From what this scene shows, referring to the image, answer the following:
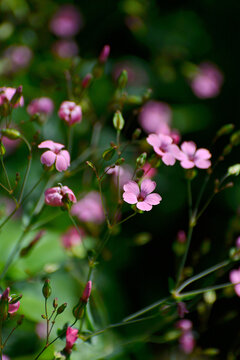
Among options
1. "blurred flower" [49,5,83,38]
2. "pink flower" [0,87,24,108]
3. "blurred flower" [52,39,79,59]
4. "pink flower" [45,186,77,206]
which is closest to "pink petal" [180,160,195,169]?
"pink flower" [45,186,77,206]

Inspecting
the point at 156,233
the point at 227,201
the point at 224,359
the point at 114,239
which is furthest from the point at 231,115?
the point at 224,359

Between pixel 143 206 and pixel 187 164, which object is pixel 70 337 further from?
pixel 187 164

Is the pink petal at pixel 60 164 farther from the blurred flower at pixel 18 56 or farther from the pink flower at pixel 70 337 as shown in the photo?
the blurred flower at pixel 18 56

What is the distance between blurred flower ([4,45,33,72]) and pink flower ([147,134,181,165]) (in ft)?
→ 3.88

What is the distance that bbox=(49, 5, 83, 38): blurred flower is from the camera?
2629 millimetres

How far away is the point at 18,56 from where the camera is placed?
2223 millimetres

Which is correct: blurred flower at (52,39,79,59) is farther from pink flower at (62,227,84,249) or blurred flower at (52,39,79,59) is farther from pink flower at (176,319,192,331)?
pink flower at (176,319,192,331)

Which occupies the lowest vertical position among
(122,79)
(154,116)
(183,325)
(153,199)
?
(183,325)

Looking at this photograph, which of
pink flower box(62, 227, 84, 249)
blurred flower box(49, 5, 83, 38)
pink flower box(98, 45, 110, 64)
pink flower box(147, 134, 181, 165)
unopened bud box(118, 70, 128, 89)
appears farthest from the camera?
blurred flower box(49, 5, 83, 38)

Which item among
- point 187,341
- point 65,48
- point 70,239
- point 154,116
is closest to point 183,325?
point 187,341

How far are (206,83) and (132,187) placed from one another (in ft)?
5.76

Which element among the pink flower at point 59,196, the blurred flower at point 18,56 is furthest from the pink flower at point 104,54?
the blurred flower at point 18,56

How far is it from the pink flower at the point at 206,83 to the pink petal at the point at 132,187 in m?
1.71

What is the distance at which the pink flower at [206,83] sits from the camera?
8.64ft
